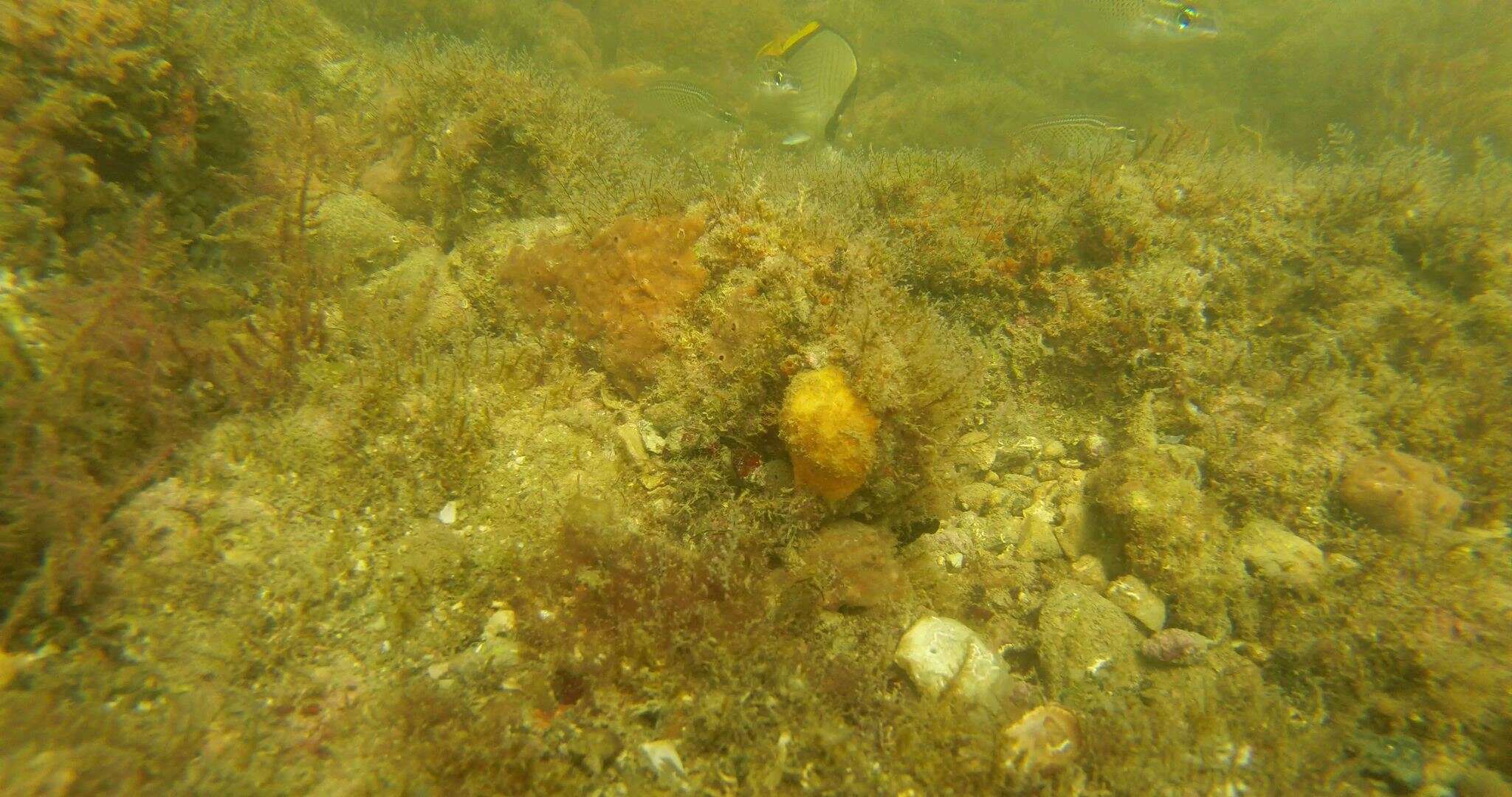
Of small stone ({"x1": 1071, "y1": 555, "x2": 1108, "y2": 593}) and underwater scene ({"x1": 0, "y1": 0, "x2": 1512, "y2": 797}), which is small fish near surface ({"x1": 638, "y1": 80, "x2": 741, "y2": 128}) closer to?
underwater scene ({"x1": 0, "y1": 0, "x2": 1512, "y2": 797})

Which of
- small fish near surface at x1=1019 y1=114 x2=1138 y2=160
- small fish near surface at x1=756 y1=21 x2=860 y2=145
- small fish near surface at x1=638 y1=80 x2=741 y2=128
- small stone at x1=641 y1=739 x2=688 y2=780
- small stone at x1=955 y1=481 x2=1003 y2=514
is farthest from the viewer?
small fish near surface at x1=756 y1=21 x2=860 y2=145

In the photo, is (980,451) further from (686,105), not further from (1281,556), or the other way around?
(686,105)

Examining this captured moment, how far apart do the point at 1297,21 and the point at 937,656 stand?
75.9 feet

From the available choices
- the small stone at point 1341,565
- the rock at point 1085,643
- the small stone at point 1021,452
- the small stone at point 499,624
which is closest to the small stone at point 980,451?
the small stone at point 1021,452

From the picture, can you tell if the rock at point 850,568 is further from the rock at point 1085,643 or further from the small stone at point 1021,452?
the small stone at point 1021,452

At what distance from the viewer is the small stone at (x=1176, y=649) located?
3320 millimetres

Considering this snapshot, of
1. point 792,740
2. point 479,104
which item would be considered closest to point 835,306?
point 792,740

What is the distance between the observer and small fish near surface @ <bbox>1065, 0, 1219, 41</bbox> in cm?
891

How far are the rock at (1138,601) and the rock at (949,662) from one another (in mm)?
1157

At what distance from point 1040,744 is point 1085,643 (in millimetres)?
832

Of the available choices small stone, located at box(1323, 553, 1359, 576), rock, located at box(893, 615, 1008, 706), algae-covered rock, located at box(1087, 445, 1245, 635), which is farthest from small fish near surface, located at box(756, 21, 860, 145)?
small stone, located at box(1323, 553, 1359, 576)

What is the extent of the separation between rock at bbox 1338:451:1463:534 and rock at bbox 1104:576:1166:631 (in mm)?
1691

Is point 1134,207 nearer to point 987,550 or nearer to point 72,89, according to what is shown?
point 987,550

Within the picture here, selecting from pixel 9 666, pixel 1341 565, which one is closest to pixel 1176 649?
pixel 1341 565
